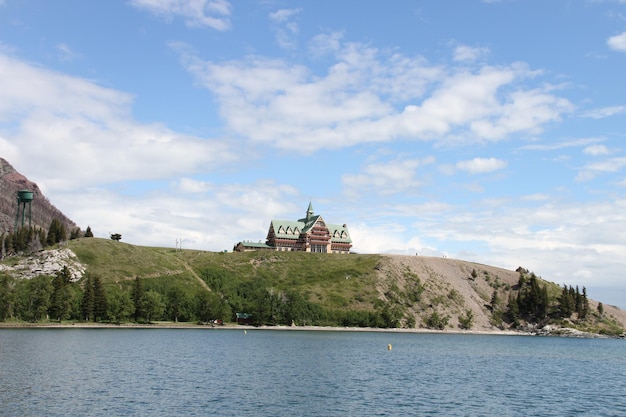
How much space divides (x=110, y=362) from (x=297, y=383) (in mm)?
33965

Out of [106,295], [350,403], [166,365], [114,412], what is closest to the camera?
[114,412]

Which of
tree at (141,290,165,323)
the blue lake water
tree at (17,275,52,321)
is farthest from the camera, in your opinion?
tree at (141,290,165,323)

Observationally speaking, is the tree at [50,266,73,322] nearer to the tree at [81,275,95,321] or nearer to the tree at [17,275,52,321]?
the tree at [17,275,52,321]

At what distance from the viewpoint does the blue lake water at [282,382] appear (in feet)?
196

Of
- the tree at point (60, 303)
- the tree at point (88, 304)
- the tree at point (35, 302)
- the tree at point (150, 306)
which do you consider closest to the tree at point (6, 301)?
the tree at point (35, 302)

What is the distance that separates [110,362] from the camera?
9094cm

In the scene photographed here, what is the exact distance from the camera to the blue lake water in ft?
196

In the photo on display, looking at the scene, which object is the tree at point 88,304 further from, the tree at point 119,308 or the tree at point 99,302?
the tree at point 119,308

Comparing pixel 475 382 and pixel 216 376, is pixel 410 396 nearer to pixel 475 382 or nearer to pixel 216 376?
pixel 475 382

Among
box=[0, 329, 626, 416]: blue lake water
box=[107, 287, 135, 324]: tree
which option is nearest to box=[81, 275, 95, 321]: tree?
box=[107, 287, 135, 324]: tree

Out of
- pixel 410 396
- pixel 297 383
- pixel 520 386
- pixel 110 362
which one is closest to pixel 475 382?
pixel 520 386

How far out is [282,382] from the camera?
254 feet

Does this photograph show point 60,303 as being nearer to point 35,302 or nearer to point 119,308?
point 35,302

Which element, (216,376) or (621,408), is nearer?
(621,408)
